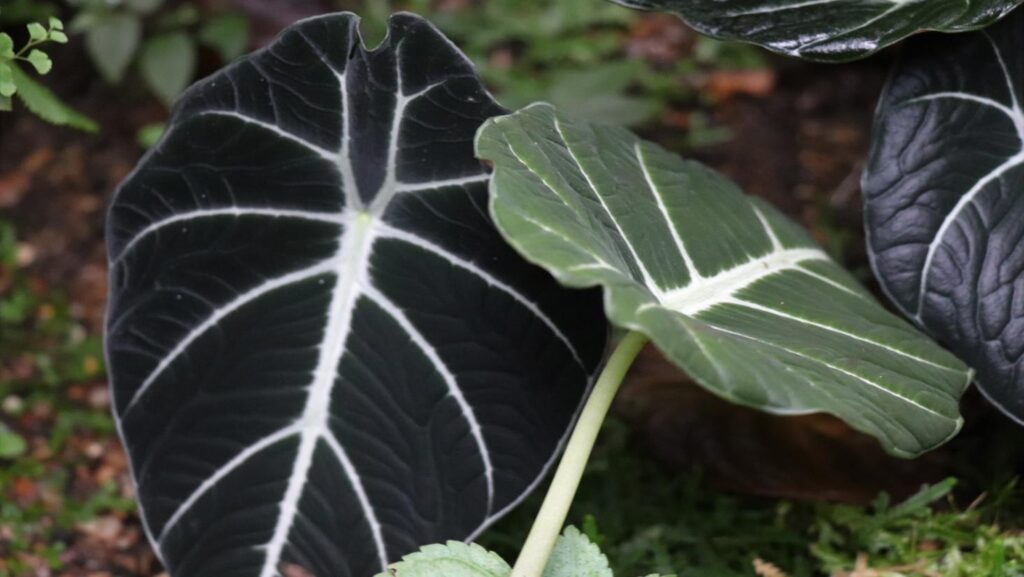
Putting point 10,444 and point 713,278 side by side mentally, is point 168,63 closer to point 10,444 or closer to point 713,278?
point 10,444

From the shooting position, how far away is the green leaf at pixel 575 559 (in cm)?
105

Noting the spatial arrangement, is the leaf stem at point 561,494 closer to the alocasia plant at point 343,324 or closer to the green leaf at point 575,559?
the green leaf at point 575,559

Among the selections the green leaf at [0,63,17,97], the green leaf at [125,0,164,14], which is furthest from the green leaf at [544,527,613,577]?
the green leaf at [125,0,164,14]

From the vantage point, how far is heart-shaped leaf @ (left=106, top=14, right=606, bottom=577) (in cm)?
123

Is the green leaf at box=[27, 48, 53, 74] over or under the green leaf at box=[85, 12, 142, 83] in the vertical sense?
under

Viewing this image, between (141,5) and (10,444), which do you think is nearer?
(10,444)

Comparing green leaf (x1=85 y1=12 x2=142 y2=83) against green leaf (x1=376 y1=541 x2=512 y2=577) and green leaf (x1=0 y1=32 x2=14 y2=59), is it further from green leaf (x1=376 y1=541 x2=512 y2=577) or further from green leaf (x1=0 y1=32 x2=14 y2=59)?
green leaf (x1=376 y1=541 x2=512 y2=577)

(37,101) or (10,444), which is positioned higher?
(37,101)

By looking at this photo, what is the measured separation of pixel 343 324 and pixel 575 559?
15.8 inches

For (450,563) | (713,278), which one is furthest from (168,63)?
(450,563)

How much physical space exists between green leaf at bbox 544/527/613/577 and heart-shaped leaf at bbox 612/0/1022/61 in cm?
64

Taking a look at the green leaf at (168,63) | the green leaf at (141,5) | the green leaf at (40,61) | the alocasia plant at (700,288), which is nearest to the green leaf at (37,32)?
the green leaf at (40,61)

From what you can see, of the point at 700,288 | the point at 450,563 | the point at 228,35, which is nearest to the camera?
the point at 450,563

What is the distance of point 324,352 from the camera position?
4.09 ft
